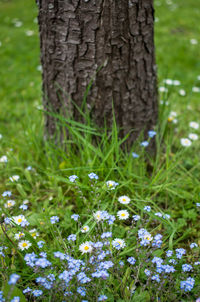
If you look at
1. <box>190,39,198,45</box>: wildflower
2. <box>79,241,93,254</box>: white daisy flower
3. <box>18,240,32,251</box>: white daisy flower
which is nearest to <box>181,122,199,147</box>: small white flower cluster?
<box>79,241,93,254</box>: white daisy flower

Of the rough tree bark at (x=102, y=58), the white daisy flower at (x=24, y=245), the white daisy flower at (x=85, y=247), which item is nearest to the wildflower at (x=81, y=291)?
the white daisy flower at (x=85, y=247)

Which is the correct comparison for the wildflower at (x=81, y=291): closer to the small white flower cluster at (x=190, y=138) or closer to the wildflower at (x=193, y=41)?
the small white flower cluster at (x=190, y=138)

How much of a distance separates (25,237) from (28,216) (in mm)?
361

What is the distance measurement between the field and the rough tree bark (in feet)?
0.69

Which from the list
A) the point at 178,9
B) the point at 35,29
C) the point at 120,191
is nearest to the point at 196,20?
the point at 178,9

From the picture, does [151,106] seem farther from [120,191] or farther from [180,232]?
[180,232]

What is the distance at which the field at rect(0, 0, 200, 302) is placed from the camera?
1248 millimetres

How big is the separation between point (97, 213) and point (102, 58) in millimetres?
1031

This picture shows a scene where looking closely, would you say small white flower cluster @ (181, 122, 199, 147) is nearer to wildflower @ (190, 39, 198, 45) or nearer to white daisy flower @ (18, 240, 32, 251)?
white daisy flower @ (18, 240, 32, 251)

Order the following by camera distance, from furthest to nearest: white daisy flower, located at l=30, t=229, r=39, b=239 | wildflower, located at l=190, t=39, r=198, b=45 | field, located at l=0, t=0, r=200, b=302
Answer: wildflower, located at l=190, t=39, r=198, b=45
white daisy flower, located at l=30, t=229, r=39, b=239
field, located at l=0, t=0, r=200, b=302

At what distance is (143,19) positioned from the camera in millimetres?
1882

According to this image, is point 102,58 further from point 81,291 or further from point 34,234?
point 81,291

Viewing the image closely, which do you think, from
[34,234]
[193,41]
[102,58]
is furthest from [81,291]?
[193,41]

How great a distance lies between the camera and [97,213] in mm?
1453
